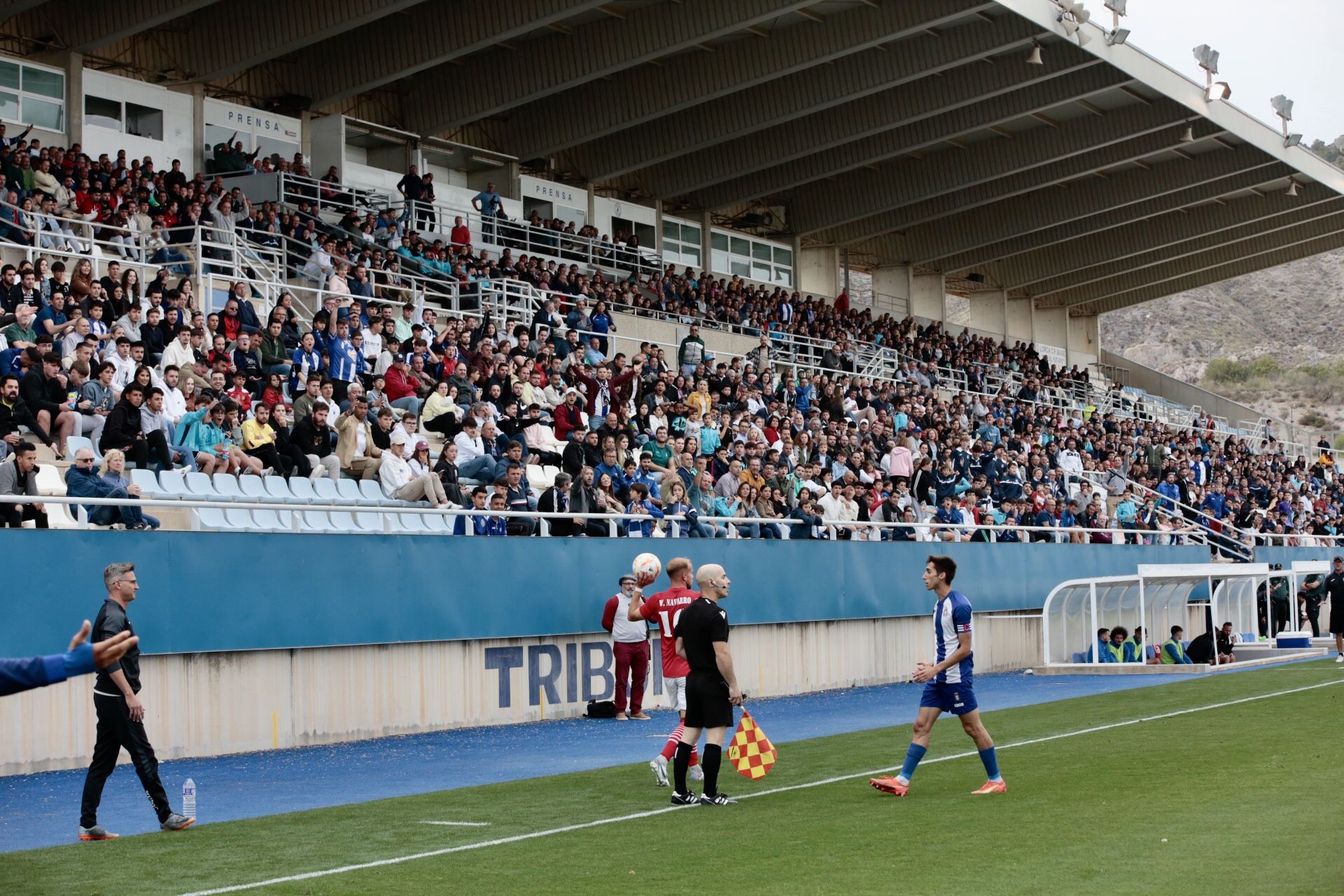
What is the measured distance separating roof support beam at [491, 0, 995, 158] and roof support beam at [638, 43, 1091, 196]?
2640 mm

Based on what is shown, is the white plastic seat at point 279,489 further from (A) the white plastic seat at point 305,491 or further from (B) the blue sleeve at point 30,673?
(B) the blue sleeve at point 30,673

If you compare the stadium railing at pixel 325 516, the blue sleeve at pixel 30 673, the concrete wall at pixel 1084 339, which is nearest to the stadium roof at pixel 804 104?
the concrete wall at pixel 1084 339

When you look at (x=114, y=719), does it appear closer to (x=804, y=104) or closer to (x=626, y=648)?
(x=626, y=648)

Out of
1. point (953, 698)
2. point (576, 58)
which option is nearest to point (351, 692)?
point (953, 698)

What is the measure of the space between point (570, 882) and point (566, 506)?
1225 centimetres

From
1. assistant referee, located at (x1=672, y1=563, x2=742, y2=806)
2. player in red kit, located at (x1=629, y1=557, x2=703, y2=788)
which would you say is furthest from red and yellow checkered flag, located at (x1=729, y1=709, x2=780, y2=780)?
assistant referee, located at (x1=672, y1=563, x2=742, y2=806)

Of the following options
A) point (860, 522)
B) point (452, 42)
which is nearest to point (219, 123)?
point (452, 42)

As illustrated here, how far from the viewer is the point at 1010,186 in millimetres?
49875

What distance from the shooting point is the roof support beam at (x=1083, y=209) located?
166 ft

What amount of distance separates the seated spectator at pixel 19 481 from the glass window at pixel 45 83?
716 inches

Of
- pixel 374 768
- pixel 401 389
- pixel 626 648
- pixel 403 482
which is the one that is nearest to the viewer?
pixel 374 768

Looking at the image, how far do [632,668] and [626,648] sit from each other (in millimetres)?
454

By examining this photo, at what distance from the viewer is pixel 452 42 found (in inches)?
1350

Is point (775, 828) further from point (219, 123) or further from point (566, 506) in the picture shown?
point (219, 123)
